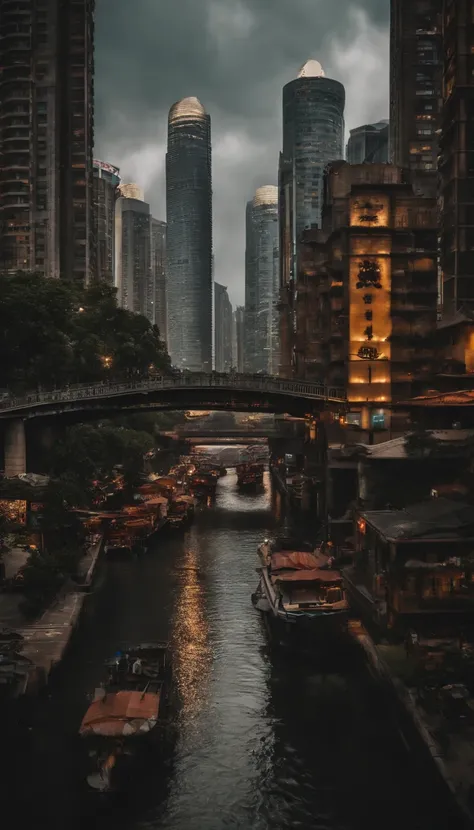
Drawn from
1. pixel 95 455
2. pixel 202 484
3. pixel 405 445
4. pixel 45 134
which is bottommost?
pixel 202 484

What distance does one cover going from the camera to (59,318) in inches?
3216

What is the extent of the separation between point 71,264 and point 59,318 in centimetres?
7650

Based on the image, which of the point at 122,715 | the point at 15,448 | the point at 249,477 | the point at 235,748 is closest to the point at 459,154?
the point at 249,477


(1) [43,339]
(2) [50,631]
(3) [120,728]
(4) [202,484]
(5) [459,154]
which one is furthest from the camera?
(4) [202,484]

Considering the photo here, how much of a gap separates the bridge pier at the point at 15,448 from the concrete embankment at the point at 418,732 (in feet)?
137

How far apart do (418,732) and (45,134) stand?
137m

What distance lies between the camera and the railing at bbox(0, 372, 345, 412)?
75.4 meters

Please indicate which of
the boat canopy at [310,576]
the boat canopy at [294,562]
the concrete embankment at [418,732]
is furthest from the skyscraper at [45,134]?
the concrete embankment at [418,732]

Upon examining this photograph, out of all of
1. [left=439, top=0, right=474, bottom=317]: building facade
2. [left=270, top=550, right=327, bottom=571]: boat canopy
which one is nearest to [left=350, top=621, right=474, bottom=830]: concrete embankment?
[left=270, top=550, right=327, bottom=571]: boat canopy

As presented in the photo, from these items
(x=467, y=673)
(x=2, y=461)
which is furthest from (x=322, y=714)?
(x=2, y=461)

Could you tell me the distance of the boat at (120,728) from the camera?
89.6 ft

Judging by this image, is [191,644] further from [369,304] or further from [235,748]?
[369,304]

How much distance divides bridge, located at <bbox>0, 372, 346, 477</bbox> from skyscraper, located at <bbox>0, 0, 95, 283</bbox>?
2883 inches

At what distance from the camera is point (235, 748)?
31.1 m
